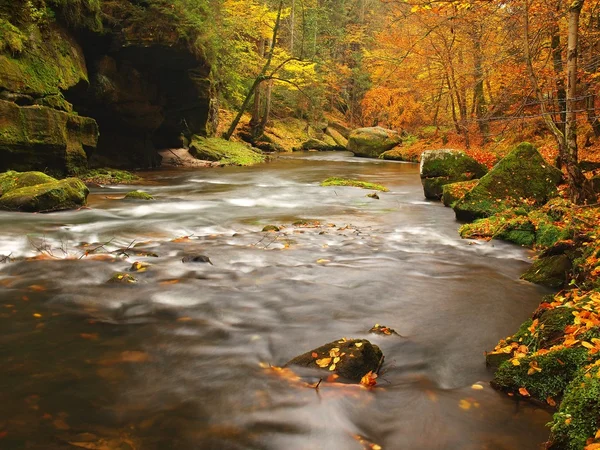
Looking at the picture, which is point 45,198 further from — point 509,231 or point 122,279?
point 509,231

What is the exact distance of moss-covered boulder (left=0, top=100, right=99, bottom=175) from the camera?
1012 centimetres

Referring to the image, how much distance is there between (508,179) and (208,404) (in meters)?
8.22

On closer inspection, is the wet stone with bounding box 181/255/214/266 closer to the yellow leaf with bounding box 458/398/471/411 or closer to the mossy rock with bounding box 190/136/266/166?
the yellow leaf with bounding box 458/398/471/411

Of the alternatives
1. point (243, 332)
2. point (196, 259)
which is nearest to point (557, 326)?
point (243, 332)

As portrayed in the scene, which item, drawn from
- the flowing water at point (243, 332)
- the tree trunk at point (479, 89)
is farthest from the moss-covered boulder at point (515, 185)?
the tree trunk at point (479, 89)

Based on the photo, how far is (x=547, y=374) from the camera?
3041mm

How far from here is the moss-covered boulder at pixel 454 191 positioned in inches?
427

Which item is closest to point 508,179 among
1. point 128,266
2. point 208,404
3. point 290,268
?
point 290,268

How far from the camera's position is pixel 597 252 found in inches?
177

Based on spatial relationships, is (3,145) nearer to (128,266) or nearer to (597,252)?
(128,266)

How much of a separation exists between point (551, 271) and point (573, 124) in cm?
348

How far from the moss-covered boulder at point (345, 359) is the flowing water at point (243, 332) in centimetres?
14

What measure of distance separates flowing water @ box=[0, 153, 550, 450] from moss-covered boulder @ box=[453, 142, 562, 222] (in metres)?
1.20

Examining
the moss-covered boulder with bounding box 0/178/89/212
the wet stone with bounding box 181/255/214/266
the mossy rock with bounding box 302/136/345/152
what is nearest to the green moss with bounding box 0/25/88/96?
the moss-covered boulder with bounding box 0/178/89/212
